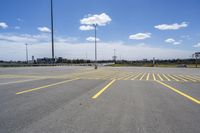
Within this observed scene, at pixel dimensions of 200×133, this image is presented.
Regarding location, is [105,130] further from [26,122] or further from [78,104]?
[78,104]

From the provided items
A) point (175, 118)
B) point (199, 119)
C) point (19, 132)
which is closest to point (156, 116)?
point (175, 118)

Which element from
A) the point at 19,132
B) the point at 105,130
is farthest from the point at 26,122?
the point at 105,130

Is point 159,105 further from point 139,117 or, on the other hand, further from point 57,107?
point 57,107

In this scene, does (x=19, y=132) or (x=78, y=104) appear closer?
(x=19, y=132)

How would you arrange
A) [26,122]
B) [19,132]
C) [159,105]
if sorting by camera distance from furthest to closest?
[159,105]
[26,122]
[19,132]

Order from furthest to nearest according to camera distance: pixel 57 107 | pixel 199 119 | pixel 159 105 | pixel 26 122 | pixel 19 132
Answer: pixel 159 105 < pixel 57 107 < pixel 199 119 < pixel 26 122 < pixel 19 132

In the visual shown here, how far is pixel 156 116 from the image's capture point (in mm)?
4961

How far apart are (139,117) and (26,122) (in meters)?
2.75

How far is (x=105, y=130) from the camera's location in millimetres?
3932

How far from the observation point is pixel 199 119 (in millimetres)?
4691

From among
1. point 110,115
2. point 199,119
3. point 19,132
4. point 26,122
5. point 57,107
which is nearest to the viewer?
point 19,132

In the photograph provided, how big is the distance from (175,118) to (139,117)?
0.89 metres

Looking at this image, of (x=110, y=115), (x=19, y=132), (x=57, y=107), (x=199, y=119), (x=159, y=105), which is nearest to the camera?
(x=19, y=132)

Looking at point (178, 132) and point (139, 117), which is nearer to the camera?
point (178, 132)
